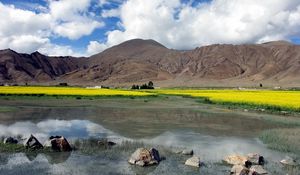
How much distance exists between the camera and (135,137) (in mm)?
24078

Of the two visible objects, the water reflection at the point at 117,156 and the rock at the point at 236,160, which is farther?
the rock at the point at 236,160

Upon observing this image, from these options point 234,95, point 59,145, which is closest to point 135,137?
point 59,145

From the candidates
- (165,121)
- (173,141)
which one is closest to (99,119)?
(165,121)

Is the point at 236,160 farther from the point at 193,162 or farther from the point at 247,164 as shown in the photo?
the point at 193,162

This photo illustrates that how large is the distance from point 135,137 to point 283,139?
30.2 ft

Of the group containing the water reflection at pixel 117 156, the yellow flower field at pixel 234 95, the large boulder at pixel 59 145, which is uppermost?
the yellow flower field at pixel 234 95

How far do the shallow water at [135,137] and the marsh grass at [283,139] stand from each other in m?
0.70

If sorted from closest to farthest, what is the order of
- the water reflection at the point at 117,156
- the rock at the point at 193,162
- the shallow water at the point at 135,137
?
the water reflection at the point at 117,156
the shallow water at the point at 135,137
the rock at the point at 193,162

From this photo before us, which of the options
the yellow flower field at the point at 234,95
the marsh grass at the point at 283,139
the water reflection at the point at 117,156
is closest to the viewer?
the water reflection at the point at 117,156

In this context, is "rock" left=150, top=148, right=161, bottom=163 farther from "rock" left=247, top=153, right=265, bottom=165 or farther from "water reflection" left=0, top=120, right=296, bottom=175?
"rock" left=247, top=153, right=265, bottom=165

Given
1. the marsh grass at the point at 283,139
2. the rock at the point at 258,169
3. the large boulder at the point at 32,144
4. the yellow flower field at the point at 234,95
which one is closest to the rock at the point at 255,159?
the rock at the point at 258,169

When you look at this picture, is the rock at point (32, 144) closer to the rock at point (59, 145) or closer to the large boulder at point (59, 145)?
the large boulder at point (59, 145)

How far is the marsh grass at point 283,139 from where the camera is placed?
69.5ft

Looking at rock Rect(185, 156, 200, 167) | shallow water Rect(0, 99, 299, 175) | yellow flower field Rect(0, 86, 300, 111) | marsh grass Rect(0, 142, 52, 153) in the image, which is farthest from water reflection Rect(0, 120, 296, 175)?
yellow flower field Rect(0, 86, 300, 111)
